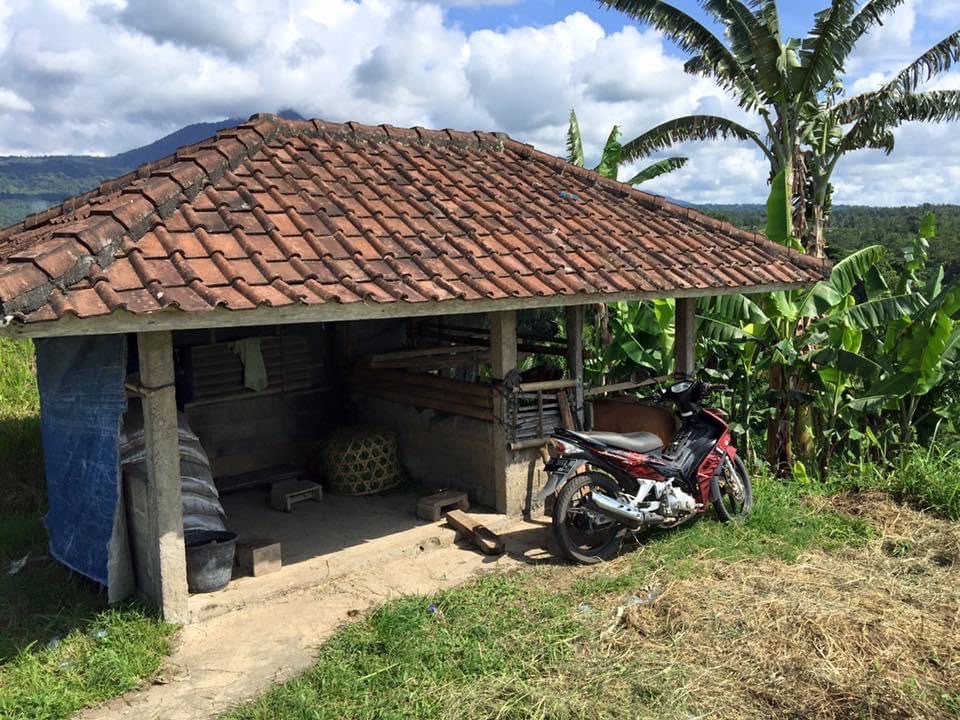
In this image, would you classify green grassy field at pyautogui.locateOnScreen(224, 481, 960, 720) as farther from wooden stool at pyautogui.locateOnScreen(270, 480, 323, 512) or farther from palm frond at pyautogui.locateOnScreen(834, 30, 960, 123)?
palm frond at pyautogui.locateOnScreen(834, 30, 960, 123)

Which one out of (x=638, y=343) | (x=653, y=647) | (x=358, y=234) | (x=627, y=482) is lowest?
(x=653, y=647)

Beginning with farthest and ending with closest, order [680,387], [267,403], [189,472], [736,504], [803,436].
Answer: [803,436] < [267,403] < [736,504] < [680,387] < [189,472]

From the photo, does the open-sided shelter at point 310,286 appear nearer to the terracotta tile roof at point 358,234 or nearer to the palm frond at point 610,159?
the terracotta tile roof at point 358,234

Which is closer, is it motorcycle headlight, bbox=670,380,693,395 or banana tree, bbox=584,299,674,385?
motorcycle headlight, bbox=670,380,693,395

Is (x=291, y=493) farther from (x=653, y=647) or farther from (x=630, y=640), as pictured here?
(x=653, y=647)

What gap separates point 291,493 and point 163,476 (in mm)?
2551

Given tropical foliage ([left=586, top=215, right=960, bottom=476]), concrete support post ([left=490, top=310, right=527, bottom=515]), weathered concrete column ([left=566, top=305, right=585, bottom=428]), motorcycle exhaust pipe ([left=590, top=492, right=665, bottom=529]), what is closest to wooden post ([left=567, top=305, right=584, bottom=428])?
weathered concrete column ([left=566, top=305, right=585, bottom=428])

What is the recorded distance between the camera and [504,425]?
675 cm

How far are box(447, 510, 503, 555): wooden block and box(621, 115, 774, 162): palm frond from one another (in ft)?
31.1

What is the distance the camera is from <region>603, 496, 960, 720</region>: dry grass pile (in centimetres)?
409

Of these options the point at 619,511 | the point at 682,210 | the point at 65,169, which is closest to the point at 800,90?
the point at 682,210

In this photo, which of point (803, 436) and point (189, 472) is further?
point (803, 436)

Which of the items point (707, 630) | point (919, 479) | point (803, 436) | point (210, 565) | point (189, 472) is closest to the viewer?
point (707, 630)

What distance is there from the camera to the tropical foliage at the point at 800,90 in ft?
37.7
